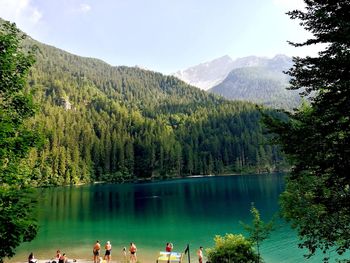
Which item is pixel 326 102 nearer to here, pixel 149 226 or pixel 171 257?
pixel 171 257

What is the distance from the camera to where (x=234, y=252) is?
2786 cm

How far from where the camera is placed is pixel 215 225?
186ft

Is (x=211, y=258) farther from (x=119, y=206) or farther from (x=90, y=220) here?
(x=119, y=206)

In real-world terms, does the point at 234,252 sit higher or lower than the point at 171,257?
higher

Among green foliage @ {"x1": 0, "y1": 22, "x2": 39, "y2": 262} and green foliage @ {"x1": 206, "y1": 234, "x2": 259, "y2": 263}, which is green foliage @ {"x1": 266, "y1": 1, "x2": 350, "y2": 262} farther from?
green foliage @ {"x1": 206, "y1": 234, "x2": 259, "y2": 263}

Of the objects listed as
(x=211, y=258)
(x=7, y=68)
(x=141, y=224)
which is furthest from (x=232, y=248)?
(x=141, y=224)

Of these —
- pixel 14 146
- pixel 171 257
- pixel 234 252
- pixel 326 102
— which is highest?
pixel 326 102

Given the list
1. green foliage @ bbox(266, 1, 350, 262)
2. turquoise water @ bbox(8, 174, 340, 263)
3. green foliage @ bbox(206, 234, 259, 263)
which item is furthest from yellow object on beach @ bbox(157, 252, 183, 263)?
green foliage @ bbox(266, 1, 350, 262)

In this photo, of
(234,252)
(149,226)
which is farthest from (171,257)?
(149,226)

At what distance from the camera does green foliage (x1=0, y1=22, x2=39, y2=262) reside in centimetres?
1137

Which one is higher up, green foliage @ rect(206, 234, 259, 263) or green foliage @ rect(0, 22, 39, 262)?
green foliage @ rect(0, 22, 39, 262)

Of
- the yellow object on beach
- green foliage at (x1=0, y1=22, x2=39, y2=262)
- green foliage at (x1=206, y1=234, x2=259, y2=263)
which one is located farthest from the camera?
the yellow object on beach

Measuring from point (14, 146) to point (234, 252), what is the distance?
67.7 feet

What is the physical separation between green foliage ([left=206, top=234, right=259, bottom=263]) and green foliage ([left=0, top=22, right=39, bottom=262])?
754 inches
